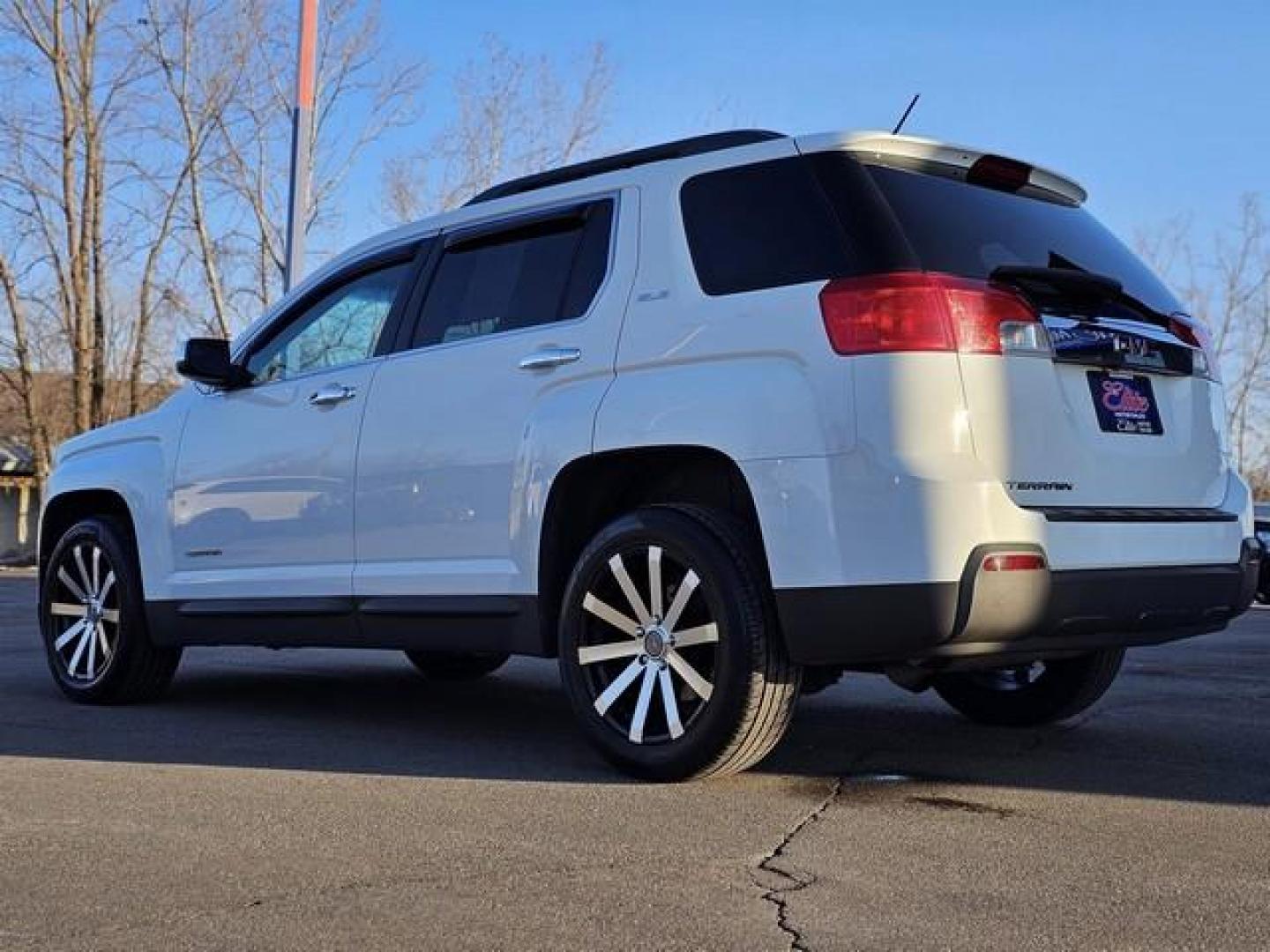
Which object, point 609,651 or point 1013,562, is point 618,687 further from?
point 1013,562

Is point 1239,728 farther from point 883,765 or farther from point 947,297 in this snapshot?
point 947,297

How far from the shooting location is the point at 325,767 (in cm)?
501

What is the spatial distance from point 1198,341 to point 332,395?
3.27 metres

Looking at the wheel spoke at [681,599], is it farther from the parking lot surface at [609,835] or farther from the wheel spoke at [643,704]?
the parking lot surface at [609,835]

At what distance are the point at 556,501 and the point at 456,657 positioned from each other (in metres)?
2.90

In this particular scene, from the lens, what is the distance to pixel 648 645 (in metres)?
4.67

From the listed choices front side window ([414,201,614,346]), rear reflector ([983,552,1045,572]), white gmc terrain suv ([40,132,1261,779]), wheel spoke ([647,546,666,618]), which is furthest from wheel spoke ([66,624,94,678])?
rear reflector ([983,552,1045,572])

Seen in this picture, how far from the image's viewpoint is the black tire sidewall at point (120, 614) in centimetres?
660

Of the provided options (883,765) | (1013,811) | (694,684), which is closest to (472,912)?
(694,684)

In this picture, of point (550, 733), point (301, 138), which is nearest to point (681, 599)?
point (550, 733)

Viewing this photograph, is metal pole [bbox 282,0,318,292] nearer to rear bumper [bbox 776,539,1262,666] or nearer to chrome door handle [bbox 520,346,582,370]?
chrome door handle [bbox 520,346,582,370]

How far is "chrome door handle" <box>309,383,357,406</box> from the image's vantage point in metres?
5.80

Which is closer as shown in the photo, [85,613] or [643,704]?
[643,704]

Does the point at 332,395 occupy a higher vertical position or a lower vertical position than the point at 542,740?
higher
